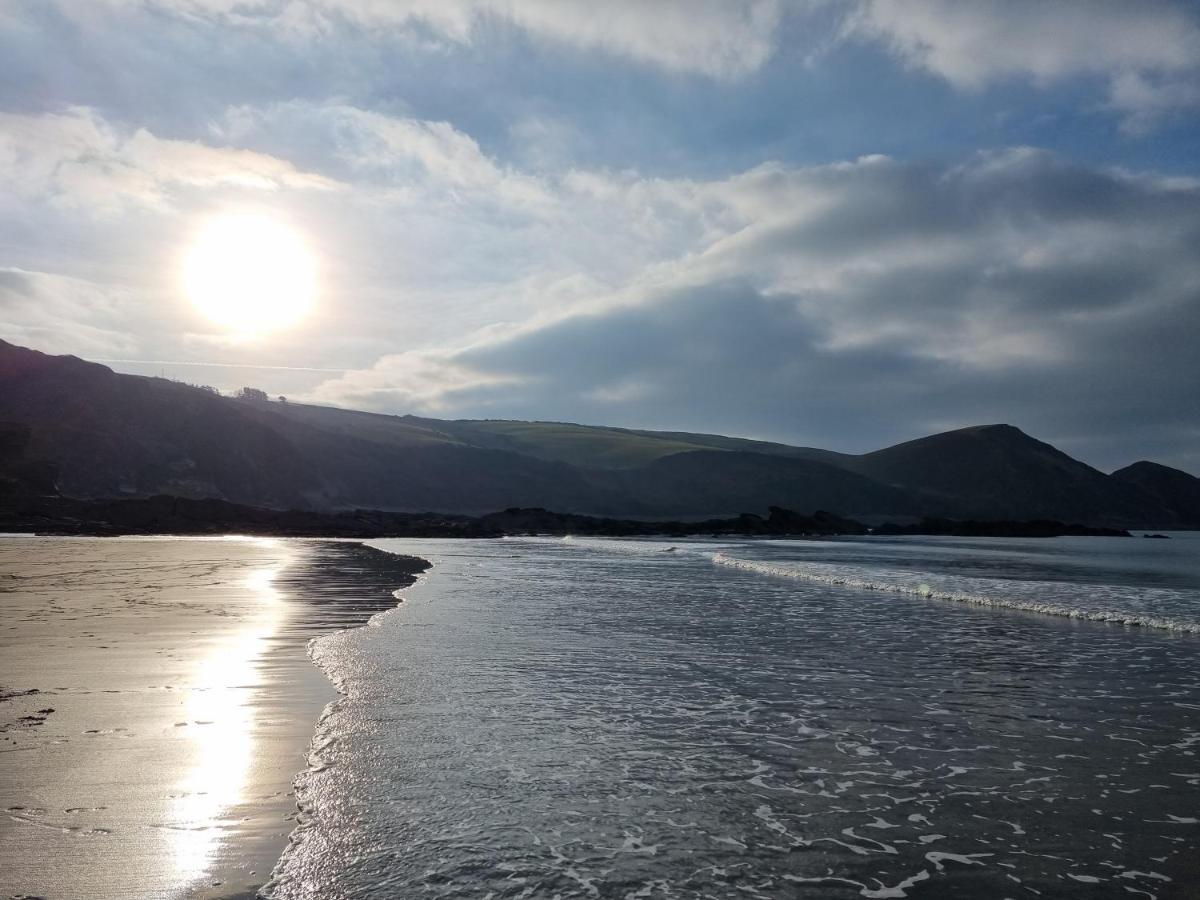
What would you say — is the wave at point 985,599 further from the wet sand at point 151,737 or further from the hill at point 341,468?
the hill at point 341,468

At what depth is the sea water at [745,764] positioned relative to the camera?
5.29m

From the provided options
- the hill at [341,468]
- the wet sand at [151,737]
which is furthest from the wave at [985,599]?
the hill at [341,468]

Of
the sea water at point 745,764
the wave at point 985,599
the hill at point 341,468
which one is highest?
the hill at point 341,468

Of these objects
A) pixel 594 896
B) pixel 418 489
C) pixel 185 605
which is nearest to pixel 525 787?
pixel 594 896

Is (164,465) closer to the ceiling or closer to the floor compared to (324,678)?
closer to the ceiling

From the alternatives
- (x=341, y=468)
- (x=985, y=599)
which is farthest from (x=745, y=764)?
(x=341, y=468)

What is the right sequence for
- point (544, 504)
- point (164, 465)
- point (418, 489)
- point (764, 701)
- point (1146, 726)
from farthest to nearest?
point (544, 504) < point (418, 489) < point (164, 465) < point (764, 701) < point (1146, 726)

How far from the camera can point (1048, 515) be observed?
189375 mm

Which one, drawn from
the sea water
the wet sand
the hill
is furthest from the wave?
the hill

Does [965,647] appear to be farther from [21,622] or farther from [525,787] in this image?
[21,622]

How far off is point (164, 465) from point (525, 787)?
322 ft

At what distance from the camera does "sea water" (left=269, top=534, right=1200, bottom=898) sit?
5.29 m

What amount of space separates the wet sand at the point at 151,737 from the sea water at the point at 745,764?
439mm

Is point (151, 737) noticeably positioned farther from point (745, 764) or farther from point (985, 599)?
point (985, 599)
